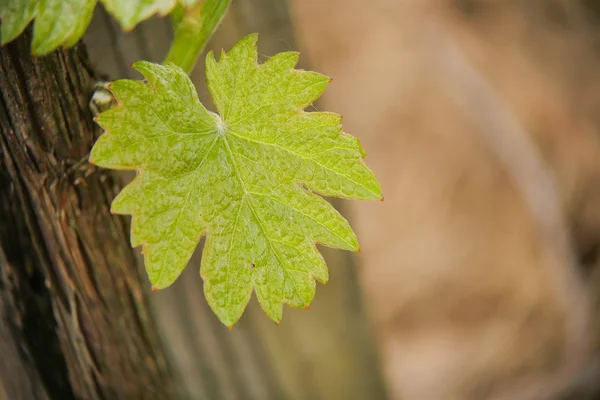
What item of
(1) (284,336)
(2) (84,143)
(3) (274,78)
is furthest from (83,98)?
(1) (284,336)

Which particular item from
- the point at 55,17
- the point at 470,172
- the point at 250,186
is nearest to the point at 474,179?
the point at 470,172

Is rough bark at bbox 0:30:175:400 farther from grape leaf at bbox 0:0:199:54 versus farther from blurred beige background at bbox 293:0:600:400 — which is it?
blurred beige background at bbox 293:0:600:400

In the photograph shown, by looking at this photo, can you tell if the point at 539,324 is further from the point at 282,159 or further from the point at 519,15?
the point at 282,159

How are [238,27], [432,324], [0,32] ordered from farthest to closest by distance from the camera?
[432,324] → [238,27] → [0,32]

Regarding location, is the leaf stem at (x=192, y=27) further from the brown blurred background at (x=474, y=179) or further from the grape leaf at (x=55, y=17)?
the brown blurred background at (x=474, y=179)

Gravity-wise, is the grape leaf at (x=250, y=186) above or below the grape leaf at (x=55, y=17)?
below

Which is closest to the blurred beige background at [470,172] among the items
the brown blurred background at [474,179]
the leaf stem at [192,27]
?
the brown blurred background at [474,179]
